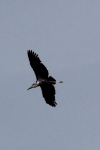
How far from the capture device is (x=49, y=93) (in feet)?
115

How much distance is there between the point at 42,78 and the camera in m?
33.5

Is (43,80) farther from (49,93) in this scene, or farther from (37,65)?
(49,93)

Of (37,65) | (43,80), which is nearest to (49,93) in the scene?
(43,80)

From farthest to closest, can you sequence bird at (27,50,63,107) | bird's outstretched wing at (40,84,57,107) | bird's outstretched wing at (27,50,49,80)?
bird's outstretched wing at (40,84,57,107), bird at (27,50,63,107), bird's outstretched wing at (27,50,49,80)

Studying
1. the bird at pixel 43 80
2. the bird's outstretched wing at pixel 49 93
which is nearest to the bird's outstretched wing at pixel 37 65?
the bird at pixel 43 80

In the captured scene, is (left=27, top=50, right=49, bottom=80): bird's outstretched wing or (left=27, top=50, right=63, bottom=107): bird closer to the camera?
(left=27, top=50, right=49, bottom=80): bird's outstretched wing

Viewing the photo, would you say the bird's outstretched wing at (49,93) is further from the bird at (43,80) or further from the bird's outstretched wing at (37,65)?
the bird's outstretched wing at (37,65)

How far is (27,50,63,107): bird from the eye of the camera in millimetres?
32469

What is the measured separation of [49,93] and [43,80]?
84.1 inches

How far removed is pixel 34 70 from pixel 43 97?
3.72 meters

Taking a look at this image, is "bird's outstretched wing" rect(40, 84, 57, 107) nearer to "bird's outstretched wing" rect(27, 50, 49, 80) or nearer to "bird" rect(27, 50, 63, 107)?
"bird" rect(27, 50, 63, 107)

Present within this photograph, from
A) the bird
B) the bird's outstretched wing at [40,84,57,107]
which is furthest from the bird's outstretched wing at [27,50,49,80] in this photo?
the bird's outstretched wing at [40,84,57,107]

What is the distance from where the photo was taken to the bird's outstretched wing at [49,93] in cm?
3444

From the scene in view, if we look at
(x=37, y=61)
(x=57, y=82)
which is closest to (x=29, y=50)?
(x=37, y=61)
